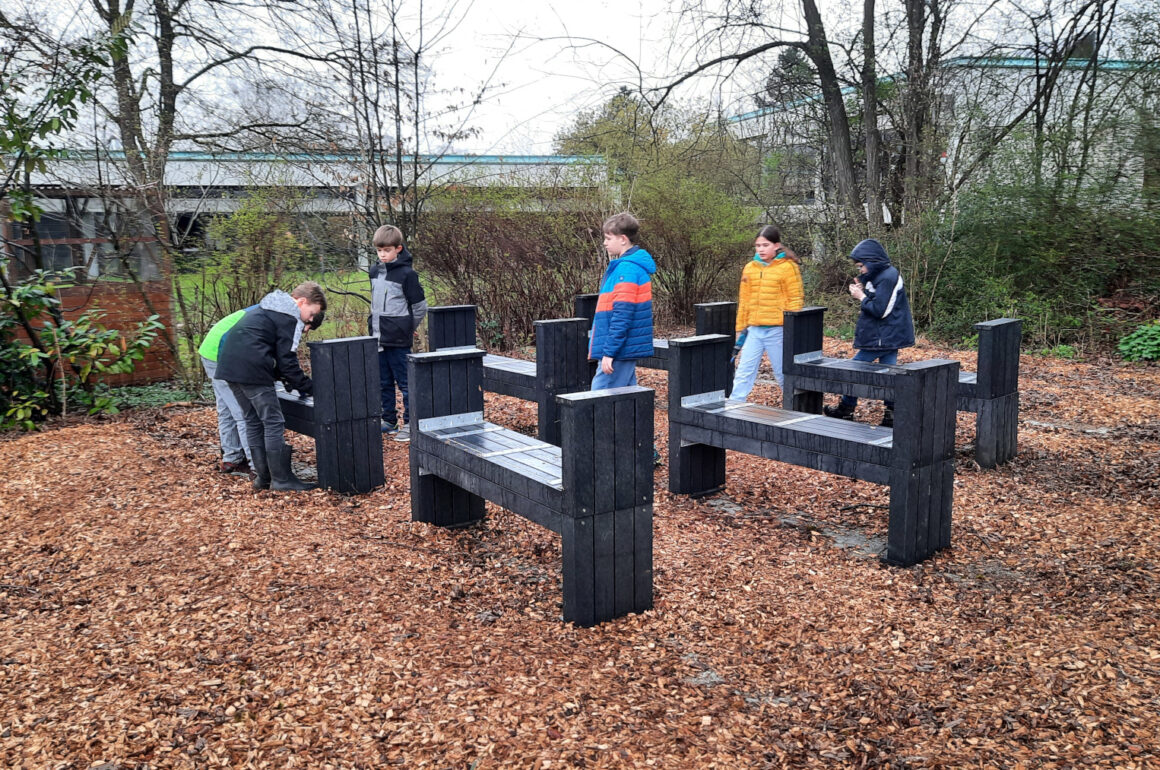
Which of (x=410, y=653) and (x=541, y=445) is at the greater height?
(x=541, y=445)

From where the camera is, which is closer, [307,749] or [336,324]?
[307,749]

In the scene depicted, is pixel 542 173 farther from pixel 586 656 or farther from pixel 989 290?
pixel 586 656

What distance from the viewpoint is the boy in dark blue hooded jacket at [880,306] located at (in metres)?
6.64

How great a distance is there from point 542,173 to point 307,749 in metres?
Answer: 10.7

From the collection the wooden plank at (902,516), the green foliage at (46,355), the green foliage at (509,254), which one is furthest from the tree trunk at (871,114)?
the green foliage at (46,355)

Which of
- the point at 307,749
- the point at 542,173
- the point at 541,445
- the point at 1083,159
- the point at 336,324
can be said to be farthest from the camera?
the point at 542,173

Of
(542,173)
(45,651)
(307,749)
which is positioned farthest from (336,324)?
(307,749)

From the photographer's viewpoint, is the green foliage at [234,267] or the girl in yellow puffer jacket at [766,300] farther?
the green foliage at [234,267]

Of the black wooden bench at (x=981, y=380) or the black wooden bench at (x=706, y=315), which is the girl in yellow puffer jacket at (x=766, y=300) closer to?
the black wooden bench at (x=981, y=380)

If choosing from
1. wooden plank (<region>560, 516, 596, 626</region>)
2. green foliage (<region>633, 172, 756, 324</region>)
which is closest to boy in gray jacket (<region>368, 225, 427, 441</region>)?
wooden plank (<region>560, 516, 596, 626</region>)

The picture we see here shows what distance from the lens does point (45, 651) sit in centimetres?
338

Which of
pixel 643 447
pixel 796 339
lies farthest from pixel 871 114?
pixel 643 447

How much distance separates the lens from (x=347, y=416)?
5.59 metres

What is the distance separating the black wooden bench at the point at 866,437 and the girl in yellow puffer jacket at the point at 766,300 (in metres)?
1.64
